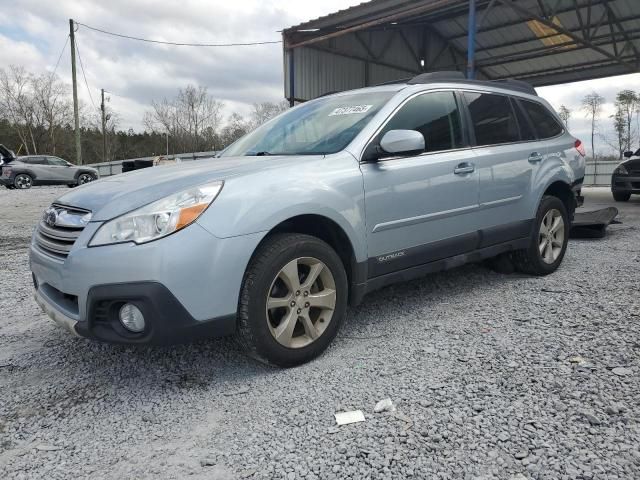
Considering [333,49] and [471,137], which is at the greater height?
[333,49]

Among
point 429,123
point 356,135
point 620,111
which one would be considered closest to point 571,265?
point 429,123

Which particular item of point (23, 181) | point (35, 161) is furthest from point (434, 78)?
point (35, 161)

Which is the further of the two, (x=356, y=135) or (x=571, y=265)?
(x=571, y=265)

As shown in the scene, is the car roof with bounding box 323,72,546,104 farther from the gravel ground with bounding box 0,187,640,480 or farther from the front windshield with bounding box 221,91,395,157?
the gravel ground with bounding box 0,187,640,480

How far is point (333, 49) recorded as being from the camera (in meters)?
16.2

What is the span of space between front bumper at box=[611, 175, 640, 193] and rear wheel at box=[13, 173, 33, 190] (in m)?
20.4

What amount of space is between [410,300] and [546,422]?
189 centimetres

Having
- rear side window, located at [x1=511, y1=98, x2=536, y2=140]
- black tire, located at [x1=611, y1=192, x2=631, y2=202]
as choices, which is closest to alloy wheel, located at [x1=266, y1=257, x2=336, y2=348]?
rear side window, located at [x1=511, y1=98, x2=536, y2=140]

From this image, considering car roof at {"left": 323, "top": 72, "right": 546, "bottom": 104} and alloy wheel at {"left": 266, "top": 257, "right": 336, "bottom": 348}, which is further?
car roof at {"left": 323, "top": 72, "right": 546, "bottom": 104}

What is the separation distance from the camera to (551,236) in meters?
4.64

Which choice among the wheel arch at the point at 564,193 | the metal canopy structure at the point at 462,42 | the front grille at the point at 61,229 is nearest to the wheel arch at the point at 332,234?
the front grille at the point at 61,229

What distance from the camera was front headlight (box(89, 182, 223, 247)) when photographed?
2.37 metres

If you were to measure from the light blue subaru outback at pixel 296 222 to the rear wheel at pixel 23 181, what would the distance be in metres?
19.1

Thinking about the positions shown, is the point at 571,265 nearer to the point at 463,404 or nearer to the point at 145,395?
the point at 463,404
